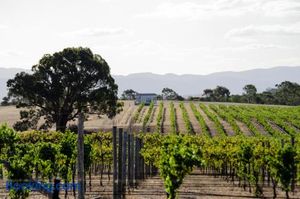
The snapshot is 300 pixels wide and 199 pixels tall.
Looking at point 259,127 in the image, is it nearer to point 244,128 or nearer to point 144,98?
point 244,128

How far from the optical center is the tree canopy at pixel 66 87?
54688mm

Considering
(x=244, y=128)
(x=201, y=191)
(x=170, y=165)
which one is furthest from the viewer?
(x=244, y=128)

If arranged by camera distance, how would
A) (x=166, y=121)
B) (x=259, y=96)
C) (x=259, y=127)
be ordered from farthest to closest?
(x=259, y=96)
(x=166, y=121)
(x=259, y=127)

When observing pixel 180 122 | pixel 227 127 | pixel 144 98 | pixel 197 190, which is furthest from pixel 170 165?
pixel 144 98

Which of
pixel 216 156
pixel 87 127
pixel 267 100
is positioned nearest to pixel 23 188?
pixel 216 156

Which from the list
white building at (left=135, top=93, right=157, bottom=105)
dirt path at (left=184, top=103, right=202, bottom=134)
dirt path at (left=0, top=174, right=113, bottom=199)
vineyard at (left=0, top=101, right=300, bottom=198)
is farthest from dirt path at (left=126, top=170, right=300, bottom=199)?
white building at (left=135, top=93, right=157, bottom=105)

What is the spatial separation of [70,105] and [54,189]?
38.2m

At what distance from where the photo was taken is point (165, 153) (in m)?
17.0

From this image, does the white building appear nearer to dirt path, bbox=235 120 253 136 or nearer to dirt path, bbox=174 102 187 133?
dirt path, bbox=174 102 187 133

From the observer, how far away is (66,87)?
55875 mm

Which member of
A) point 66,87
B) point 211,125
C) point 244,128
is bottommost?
point 244,128

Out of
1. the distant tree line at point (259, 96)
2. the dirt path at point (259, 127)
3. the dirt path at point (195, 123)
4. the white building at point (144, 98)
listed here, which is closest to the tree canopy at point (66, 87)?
the dirt path at point (195, 123)

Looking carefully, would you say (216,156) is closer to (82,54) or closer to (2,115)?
(82,54)

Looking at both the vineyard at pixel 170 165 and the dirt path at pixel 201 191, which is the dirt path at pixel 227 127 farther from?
the dirt path at pixel 201 191
